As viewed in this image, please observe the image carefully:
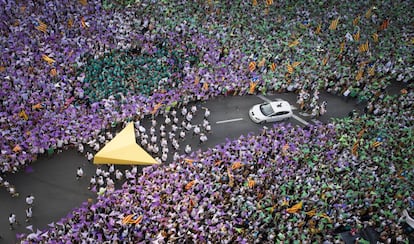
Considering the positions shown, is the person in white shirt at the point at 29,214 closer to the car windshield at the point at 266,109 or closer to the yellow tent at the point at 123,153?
the yellow tent at the point at 123,153

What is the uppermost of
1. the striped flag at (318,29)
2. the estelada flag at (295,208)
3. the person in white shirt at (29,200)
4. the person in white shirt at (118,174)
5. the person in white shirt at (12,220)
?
the striped flag at (318,29)

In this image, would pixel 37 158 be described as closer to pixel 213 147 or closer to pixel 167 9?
pixel 213 147

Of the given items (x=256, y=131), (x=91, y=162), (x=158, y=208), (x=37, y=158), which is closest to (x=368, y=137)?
(x=256, y=131)

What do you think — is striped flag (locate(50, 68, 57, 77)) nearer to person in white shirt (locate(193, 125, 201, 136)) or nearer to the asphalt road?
the asphalt road

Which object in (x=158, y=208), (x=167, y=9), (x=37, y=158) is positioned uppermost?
(x=167, y=9)

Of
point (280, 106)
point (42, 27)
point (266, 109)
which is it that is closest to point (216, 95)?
point (266, 109)

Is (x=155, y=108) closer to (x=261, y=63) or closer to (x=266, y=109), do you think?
(x=266, y=109)

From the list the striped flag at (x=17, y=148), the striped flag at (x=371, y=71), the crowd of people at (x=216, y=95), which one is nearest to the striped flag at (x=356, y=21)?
the crowd of people at (x=216, y=95)
